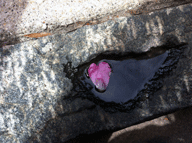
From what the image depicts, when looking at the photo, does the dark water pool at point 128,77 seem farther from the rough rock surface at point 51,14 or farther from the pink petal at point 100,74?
the rough rock surface at point 51,14

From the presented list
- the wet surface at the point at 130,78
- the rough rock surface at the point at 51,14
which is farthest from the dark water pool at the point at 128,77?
the rough rock surface at the point at 51,14

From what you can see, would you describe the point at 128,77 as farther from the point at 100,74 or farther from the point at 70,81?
the point at 70,81

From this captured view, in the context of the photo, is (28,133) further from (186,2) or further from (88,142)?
(186,2)

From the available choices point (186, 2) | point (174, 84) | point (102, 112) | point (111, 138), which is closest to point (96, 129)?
point (102, 112)

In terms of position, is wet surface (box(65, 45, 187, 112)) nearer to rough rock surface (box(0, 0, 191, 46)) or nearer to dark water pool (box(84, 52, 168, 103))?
dark water pool (box(84, 52, 168, 103))

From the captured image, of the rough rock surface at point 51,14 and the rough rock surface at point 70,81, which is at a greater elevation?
the rough rock surface at point 51,14
